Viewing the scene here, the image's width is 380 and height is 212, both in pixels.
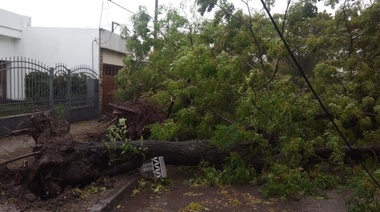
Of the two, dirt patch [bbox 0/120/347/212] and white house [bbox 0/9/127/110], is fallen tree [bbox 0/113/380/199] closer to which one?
dirt patch [bbox 0/120/347/212]

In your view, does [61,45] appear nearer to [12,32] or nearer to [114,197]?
[12,32]

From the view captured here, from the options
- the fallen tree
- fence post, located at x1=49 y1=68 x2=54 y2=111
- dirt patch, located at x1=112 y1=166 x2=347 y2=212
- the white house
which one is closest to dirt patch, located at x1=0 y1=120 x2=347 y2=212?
dirt patch, located at x1=112 y1=166 x2=347 y2=212

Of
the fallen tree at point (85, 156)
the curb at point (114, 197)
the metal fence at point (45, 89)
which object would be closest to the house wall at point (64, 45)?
the metal fence at point (45, 89)

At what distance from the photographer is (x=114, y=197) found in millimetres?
6547

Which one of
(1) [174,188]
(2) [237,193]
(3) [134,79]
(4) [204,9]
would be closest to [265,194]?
(2) [237,193]

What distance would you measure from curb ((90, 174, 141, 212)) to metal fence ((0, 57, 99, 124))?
4498mm

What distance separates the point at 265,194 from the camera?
22.0 feet

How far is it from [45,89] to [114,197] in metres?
6.96

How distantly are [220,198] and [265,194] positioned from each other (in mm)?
661

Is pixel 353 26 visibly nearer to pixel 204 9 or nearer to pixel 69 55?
pixel 204 9

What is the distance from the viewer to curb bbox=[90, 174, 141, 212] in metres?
5.98

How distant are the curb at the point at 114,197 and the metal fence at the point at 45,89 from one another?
4.50 meters

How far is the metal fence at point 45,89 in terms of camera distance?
36.1 ft

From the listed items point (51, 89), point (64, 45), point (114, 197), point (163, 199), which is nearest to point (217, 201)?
point (163, 199)
